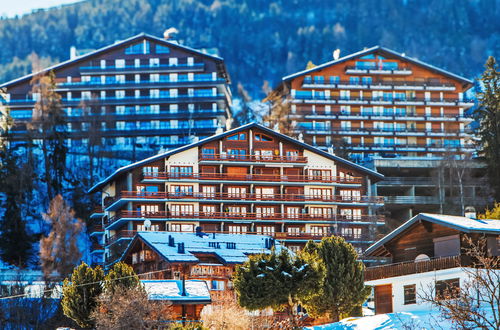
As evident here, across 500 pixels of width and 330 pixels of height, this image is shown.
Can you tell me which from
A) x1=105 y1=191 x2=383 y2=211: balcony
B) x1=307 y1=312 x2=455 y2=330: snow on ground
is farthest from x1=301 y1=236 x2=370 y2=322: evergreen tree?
x1=105 y1=191 x2=383 y2=211: balcony

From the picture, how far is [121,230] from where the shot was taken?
310 feet

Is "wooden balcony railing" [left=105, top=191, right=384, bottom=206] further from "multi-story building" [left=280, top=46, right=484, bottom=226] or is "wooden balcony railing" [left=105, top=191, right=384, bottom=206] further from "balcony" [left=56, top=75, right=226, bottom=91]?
"balcony" [left=56, top=75, right=226, bottom=91]

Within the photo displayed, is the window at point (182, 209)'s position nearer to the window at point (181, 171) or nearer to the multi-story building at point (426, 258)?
the window at point (181, 171)

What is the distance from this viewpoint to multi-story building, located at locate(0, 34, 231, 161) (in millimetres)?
122625

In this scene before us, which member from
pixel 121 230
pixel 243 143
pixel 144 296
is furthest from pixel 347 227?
pixel 144 296

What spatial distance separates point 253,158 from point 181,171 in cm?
746

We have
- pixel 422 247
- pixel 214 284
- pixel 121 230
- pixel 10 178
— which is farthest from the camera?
pixel 10 178

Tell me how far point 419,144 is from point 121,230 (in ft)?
151

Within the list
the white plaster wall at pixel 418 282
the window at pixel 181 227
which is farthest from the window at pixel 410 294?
the window at pixel 181 227

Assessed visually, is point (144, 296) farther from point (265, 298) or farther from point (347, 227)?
point (347, 227)

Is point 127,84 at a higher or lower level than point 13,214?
higher

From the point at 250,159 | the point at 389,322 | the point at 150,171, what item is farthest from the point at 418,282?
the point at 150,171

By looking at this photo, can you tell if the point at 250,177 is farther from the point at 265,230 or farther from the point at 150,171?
the point at 150,171

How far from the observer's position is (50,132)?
111 m
